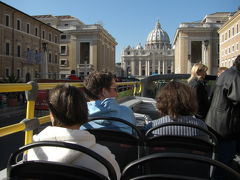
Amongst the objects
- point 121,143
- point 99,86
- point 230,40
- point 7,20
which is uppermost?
point 7,20

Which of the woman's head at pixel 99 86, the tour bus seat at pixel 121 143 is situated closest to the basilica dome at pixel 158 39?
the woman's head at pixel 99 86

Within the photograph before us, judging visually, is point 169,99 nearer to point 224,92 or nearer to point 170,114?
point 170,114

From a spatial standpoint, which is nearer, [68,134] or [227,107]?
[68,134]

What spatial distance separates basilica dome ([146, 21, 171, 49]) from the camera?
568ft

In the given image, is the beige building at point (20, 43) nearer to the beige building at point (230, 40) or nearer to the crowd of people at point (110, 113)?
the beige building at point (230, 40)

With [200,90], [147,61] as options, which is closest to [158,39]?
[147,61]

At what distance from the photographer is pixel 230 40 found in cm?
5578

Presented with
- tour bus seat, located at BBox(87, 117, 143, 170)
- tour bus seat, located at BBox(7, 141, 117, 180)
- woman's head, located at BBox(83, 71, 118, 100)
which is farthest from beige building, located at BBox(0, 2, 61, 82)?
tour bus seat, located at BBox(7, 141, 117, 180)

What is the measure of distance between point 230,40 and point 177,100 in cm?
5679

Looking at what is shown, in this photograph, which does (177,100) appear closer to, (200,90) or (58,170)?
(58,170)

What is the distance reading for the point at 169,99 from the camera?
270cm

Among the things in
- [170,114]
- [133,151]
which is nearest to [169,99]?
[170,114]

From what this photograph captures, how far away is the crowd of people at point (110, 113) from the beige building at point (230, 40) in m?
48.7

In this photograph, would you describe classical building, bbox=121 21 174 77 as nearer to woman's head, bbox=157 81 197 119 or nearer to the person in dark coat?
the person in dark coat
